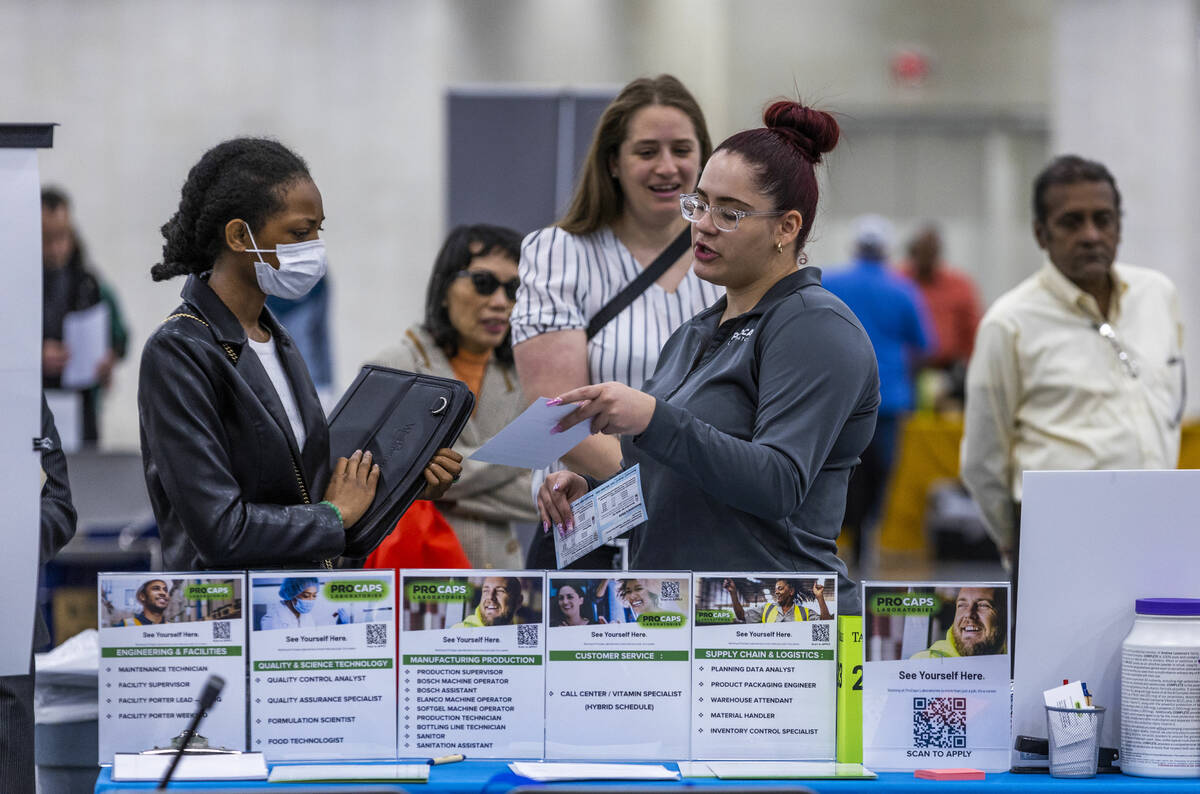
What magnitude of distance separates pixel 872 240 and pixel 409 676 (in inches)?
218

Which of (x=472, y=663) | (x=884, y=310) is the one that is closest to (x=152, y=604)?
(x=472, y=663)

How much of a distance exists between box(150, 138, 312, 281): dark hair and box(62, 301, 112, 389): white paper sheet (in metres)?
4.24

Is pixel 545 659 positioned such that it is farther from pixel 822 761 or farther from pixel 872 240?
pixel 872 240

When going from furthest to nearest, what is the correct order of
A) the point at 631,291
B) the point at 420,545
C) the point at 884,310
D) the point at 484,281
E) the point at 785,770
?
the point at 884,310 → the point at 484,281 → the point at 420,545 → the point at 631,291 → the point at 785,770

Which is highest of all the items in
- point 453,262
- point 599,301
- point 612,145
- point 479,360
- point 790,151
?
point 612,145

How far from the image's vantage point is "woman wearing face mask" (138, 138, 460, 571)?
2.03 meters

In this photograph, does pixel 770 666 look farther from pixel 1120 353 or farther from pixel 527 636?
→ pixel 1120 353

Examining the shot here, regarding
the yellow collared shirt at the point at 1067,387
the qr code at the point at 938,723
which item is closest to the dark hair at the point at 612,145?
the yellow collared shirt at the point at 1067,387

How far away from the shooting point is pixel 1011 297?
3.69 meters

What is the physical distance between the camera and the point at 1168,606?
1.99 m

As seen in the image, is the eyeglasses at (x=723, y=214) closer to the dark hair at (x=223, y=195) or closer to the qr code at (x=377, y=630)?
the dark hair at (x=223, y=195)

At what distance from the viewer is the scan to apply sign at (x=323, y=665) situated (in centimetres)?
194

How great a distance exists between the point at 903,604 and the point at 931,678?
0.12 m

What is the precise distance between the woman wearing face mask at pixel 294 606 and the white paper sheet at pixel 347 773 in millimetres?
199
